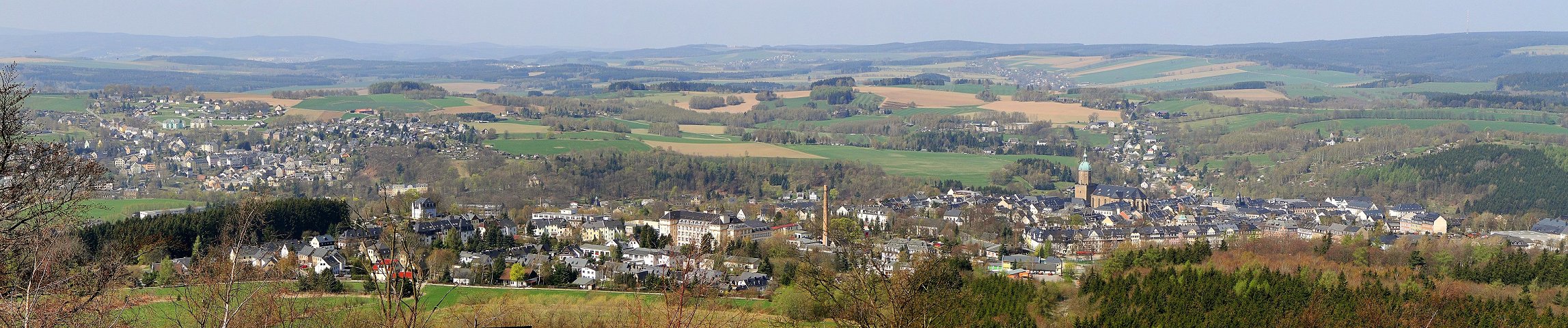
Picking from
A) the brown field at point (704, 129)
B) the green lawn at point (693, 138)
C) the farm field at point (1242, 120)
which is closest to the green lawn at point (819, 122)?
the brown field at point (704, 129)

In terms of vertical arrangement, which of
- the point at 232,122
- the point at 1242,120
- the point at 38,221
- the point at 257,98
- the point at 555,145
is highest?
the point at 38,221

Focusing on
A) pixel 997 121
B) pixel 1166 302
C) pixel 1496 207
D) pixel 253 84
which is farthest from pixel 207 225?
pixel 253 84

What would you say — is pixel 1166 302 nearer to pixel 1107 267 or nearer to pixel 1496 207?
pixel 1107 267

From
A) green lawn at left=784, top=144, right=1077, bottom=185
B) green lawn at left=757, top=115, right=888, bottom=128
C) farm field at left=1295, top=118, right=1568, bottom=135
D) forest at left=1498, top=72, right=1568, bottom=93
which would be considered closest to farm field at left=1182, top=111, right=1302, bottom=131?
farm field at left=1295, top=118, right=1568, bottom=135

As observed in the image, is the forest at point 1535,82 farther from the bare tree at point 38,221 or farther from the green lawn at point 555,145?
the bare tree at point 38,221

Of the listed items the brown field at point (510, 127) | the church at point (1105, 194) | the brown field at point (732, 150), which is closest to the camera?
the church at point (1105, 194)

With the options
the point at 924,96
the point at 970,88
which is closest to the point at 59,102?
the point at 924,96

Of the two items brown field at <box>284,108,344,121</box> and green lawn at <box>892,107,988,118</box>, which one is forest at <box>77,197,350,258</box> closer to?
brown field at <box>284,108,344,121</box>

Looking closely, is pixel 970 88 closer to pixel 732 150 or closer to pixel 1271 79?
pixel 1271 79
